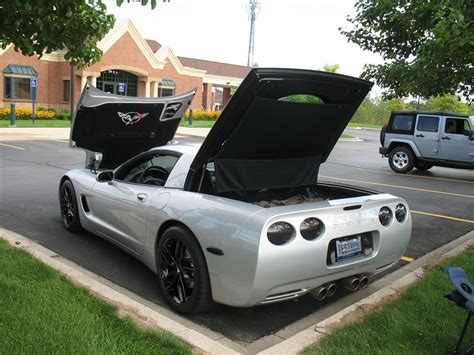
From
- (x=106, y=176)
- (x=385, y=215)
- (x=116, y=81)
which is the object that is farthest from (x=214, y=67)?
(x=385, y=215)

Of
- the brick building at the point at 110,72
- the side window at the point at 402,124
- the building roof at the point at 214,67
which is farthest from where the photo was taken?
the building roof at the point at 214,67

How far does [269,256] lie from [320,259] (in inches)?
18.1

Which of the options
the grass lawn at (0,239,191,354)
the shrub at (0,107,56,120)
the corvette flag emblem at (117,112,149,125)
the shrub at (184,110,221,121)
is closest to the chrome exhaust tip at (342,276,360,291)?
the grass lawn at (0,239,191,354)

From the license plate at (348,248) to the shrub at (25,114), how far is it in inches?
1139

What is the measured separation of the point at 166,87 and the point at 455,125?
3084 centimetres

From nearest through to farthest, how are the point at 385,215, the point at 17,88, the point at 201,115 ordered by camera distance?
the point at 385,215
the point at 17,88
the point at 201,115

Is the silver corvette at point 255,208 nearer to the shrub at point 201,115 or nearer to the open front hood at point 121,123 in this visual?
the open front hood at point 121,123

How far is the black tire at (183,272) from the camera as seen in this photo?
145 inches

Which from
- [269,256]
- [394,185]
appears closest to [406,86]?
[269,256]

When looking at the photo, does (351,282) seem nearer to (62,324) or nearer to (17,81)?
(62,324)

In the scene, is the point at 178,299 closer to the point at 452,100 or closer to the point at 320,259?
the point at 320,259

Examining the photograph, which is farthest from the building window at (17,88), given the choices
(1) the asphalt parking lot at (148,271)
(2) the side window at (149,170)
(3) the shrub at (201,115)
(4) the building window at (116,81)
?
(2) the side window at (149,170)

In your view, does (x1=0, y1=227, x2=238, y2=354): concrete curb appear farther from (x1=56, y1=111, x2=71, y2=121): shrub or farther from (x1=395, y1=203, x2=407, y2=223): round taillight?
(x1=56, y1=111, x2=71, y2=121): shrub

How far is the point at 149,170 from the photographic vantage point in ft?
16.8
